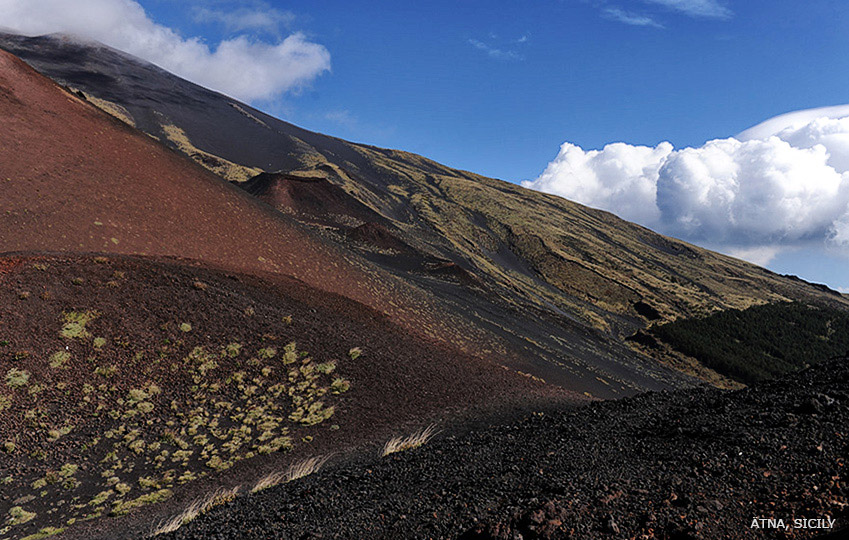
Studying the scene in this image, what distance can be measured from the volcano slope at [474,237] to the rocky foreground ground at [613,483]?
15.9 m

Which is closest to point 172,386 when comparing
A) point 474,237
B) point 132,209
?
point 132,209

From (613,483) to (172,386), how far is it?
12.5m

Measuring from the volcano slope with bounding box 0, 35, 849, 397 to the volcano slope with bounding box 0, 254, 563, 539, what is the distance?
1207 centimetres

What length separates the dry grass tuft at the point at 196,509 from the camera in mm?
8430

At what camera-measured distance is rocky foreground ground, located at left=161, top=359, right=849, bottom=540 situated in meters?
5.46

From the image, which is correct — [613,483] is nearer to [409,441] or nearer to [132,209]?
[409,441]

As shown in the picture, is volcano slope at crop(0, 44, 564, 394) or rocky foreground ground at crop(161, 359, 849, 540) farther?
volcano slope at crop(0, 44, 564, 394)

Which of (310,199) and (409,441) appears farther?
(310,199)

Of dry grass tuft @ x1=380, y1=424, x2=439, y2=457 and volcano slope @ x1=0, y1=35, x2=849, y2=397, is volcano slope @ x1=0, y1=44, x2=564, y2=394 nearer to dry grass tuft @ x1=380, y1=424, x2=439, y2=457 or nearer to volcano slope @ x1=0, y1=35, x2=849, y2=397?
volcano slope @ x1=0, y1=35, x2=849, y2=397

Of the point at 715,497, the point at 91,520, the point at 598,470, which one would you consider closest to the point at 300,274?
the point at 91,520

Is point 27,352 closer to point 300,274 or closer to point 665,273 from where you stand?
point 300,274

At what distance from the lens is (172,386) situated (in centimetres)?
1370

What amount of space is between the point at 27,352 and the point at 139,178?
18.1m

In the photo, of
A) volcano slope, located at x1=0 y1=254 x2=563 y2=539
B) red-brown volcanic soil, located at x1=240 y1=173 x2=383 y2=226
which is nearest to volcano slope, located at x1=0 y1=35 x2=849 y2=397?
red-brown volcanic soil, located at x1=240 y1=173 x2=383 y2=226
